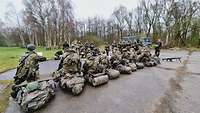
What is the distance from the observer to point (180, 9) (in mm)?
37438

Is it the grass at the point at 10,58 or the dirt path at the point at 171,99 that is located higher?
the grass at the point at 10,58

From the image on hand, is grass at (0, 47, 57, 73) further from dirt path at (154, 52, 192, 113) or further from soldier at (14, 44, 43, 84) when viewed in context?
dirt path at (154, 52, 192, 113)

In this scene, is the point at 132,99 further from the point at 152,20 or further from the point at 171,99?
the point at 152,20

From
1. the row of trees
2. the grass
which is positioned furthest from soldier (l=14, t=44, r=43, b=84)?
the row of trees

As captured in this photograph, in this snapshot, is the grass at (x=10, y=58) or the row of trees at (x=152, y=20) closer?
the grass at (x=10, y=58)

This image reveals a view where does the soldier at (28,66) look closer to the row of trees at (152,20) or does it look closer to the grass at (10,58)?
the grass at (10,58)

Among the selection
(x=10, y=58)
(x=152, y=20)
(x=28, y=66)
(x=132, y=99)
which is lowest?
(x=132, y=99)

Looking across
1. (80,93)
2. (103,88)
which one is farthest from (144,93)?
(80,93)

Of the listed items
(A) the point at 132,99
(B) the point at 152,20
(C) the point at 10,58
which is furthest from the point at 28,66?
(B) the point at 152,20

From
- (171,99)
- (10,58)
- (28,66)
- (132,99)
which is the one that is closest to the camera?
(171,99)

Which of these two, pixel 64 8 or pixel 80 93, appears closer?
pixel 80 93

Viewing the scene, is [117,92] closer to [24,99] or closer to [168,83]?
[168,83]

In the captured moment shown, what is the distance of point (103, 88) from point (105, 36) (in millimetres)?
51141

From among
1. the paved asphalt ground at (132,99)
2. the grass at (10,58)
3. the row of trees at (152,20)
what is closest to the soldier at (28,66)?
the paved asphalt ground at (132,99)
